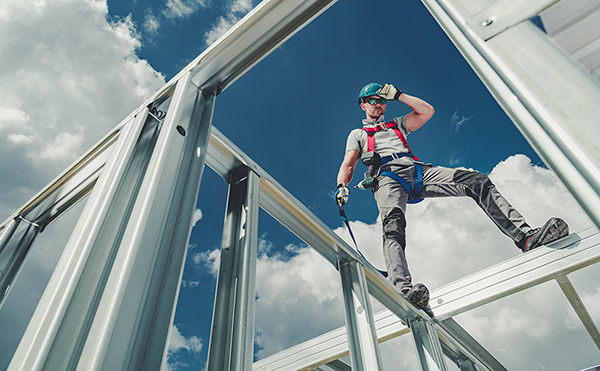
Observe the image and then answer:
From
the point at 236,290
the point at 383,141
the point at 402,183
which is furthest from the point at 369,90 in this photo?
the point at 236,290

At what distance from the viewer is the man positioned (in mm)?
2052

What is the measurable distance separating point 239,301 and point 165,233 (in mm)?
303

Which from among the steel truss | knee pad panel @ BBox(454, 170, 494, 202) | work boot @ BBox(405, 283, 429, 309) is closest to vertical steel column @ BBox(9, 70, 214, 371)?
the steel truss

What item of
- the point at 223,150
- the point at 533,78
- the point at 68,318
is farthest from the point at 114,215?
the point at 533,78

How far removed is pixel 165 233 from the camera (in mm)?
780

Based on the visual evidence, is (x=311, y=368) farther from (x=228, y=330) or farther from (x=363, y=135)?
(x=363, y=135)

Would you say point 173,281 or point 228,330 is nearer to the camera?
point 173,281

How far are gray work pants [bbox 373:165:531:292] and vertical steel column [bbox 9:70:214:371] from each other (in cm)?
167

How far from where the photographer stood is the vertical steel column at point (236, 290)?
888 mm

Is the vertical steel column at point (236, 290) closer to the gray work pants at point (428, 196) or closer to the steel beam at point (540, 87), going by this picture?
the steel beam at point (540, 87)

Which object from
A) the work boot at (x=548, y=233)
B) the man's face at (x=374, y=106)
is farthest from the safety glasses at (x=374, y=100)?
the work boot at (x=548, y=233)

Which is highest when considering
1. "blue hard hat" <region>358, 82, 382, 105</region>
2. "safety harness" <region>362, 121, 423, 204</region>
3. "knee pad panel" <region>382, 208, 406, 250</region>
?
"blue hard hat" <region>358, 82, 382, 105</region>

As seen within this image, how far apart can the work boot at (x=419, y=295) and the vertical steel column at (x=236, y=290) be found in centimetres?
125

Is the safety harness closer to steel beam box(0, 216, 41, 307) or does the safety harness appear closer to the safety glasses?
the safety glasses
